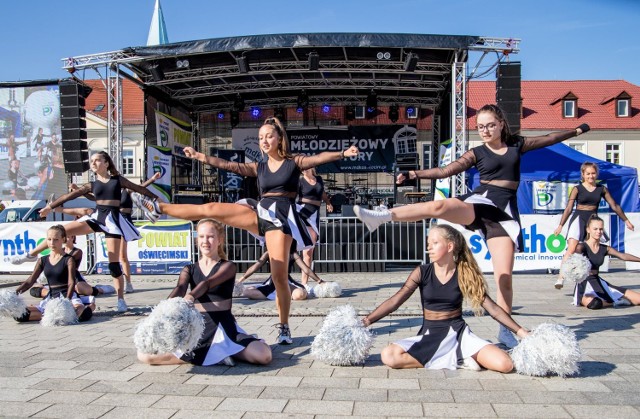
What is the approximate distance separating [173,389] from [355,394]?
3.62ft

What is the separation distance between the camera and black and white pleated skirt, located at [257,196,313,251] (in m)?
4.66

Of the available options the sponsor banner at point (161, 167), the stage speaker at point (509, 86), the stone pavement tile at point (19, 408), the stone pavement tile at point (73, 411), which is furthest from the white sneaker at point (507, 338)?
the sponsor banner at point (161, 167)

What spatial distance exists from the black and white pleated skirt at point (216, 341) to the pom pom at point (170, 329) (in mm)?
307

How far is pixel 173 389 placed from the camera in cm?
351

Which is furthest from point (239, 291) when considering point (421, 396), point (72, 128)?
point (72, 128)

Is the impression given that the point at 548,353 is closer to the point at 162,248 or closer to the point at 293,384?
the point at 293,384

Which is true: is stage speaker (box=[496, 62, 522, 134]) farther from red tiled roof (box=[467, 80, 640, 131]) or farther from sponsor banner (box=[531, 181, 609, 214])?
red tiled roof (box=[467, 80, 640, 131])

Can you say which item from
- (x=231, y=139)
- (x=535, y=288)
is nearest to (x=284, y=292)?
(x=535, y=288)

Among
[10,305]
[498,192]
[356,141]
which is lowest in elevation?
[10,305]

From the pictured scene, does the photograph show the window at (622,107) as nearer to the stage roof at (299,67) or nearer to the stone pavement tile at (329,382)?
the stage roof at (299,67)

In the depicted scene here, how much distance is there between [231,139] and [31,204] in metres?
7.47

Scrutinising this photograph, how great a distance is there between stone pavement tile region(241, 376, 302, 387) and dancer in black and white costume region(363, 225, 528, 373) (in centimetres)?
63

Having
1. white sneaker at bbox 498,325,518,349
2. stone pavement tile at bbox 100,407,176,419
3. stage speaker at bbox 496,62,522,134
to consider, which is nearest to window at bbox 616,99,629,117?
stage speaker at bbox 496,62,522,134

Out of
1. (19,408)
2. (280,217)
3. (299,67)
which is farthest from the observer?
(299,67)
